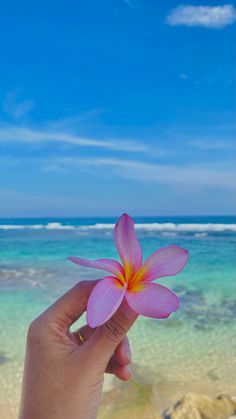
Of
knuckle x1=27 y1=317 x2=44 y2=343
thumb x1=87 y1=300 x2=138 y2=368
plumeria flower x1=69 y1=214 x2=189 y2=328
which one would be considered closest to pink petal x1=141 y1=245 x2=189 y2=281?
plumeria flower x1=69 y1=214 x2=189 y2=328

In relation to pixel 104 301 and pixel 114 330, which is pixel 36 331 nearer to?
pixel 114 330

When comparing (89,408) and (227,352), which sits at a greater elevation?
(89,408)

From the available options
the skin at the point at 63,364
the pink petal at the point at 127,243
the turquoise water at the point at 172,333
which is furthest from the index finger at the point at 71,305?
the turquoise water at the point at 172,333

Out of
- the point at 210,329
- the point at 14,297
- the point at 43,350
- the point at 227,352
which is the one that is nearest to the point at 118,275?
the point at 43,350

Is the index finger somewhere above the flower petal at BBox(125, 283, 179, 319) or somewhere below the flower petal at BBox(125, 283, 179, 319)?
below

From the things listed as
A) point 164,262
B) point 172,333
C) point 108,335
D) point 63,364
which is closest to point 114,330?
point 108,335

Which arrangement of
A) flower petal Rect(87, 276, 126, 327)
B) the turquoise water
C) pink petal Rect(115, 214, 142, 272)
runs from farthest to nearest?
the turquoise water → pink petal Rect(115, 214, 142, 272) → flower petal Rect(87, 276, 126, 327)

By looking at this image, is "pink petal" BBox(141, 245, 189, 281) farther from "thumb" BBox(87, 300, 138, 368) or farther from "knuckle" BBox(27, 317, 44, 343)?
"knuckle" BBox(27, 317, 44, 343)

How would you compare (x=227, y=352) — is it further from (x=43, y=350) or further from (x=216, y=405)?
(x=43, y=350)
